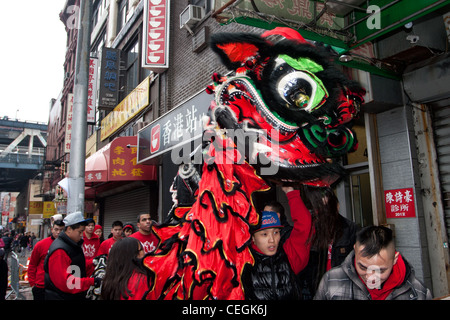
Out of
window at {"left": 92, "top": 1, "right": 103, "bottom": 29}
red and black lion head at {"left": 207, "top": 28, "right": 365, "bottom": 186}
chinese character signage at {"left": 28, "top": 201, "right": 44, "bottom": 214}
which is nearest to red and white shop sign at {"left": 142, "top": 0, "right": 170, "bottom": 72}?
red and black lion head at {"left": 207, "top": 28, "right": 365, "bottom": 186}

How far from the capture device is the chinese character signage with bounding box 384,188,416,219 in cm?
412

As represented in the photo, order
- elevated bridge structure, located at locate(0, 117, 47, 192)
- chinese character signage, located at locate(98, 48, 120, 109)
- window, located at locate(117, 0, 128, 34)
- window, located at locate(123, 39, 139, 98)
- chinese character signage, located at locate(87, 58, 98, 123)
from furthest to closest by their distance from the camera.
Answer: elevated bridge structure, located at locate(0, 117, 47, 192) → window, located at locate(117, 0, 128, 34) → chinese character signage, located at locate(87, 58, 98, 123) → chinese character signage, located at locate(98, 48, 120, 109) → window, located at locate(123, 39, 139, 98)

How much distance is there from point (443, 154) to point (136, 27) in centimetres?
1061

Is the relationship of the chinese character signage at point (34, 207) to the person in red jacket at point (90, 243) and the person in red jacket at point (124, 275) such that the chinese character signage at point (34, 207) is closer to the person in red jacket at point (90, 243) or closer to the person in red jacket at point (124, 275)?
the person in red jacket at point (90, 243)

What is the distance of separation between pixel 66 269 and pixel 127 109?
9.67 m

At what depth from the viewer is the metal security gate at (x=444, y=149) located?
405cm

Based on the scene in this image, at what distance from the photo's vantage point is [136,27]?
39.8ft

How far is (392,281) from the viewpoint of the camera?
1.71 metres

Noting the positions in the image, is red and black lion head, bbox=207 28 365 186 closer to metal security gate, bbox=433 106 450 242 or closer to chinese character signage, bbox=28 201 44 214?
metal security gate, bbox=433 106 450 242

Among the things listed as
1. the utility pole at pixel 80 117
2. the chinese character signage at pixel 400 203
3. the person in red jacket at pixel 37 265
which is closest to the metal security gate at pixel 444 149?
the chinese character signage at pixel 400 203

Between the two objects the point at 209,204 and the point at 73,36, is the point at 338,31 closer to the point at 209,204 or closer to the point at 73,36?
the point at 209,204

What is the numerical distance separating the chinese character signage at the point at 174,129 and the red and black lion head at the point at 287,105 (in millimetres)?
3586
